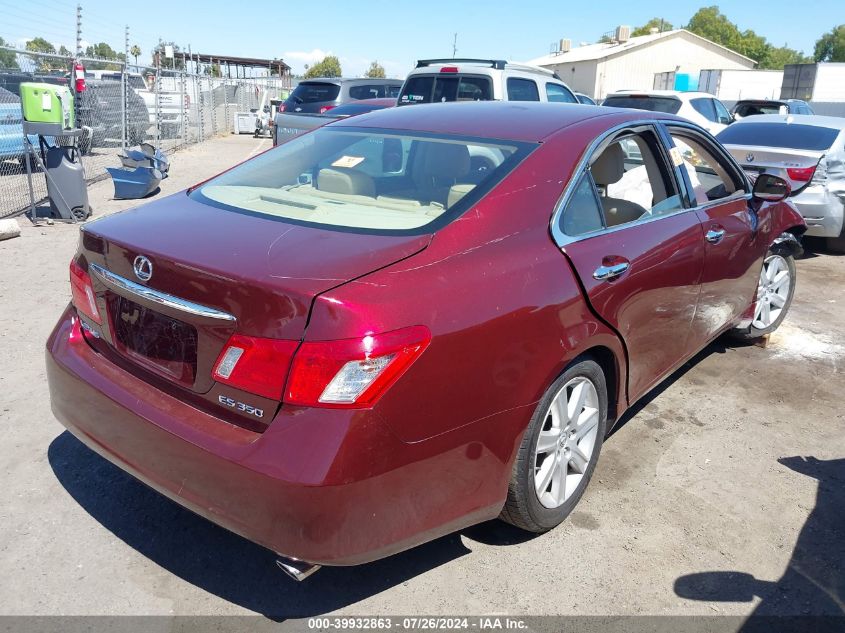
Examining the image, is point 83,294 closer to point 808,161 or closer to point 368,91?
point 808,161

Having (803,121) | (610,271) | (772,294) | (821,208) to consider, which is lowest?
(772,294)

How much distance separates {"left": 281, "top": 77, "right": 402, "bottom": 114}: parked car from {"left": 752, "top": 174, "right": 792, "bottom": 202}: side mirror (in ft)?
35.2

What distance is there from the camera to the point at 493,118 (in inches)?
130

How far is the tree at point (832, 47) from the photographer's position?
92.1 m

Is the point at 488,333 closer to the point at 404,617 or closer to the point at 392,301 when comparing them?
the point at 392,301

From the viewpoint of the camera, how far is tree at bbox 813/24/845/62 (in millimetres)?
92062

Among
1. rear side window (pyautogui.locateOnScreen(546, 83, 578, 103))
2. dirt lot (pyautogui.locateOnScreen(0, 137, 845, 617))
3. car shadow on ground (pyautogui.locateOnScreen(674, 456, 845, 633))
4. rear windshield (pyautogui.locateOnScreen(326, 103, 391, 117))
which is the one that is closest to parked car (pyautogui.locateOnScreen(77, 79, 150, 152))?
rear windshield (pyautogui.locateOnScreen(326, 103, 391, 117))

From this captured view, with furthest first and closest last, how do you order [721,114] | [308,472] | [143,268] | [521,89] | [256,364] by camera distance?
[721,114], [521,89], [143,268], [256,364], [308,472]

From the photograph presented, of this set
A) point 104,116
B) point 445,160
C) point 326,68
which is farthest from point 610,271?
point 326,68

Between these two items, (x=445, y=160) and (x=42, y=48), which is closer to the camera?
(x=445, y=160)

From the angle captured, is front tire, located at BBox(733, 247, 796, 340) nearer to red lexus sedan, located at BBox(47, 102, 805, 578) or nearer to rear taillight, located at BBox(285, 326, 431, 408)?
red lexus sedan, located at BBox(47, 102, 805, 578)

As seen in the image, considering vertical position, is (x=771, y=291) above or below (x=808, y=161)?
below

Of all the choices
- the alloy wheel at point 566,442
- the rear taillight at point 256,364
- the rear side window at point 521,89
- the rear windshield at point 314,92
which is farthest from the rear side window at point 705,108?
the rear taillight at point 256,364

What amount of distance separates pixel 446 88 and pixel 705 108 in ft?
21.3
